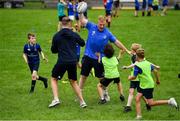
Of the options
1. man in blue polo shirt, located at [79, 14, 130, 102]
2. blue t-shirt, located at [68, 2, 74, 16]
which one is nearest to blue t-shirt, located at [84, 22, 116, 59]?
man in blue polo shirt, located at [79, 14, 130, 102]

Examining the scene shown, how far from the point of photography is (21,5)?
49.5 m

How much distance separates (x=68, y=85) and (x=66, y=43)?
9.66 ft

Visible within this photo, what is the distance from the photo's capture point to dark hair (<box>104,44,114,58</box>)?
10984mm

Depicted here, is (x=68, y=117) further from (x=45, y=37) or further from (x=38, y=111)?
(x=45, y=37)

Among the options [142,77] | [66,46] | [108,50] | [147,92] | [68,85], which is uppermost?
[66,46]

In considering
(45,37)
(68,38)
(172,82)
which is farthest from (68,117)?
(45,37)

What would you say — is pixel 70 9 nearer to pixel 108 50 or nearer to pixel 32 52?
pixel 32 52

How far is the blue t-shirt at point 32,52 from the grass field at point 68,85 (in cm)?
83

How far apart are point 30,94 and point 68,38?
2.36 m

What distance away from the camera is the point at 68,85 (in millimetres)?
13477

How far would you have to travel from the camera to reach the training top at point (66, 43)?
35.1ft

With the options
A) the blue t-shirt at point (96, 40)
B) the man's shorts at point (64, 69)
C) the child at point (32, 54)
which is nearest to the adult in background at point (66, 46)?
the man's shorts at point (64, 69)

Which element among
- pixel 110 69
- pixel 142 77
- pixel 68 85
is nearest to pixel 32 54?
pixel 68 85

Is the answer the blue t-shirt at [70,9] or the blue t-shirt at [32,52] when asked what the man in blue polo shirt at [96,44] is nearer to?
the blue t-shirt at [32,52]
